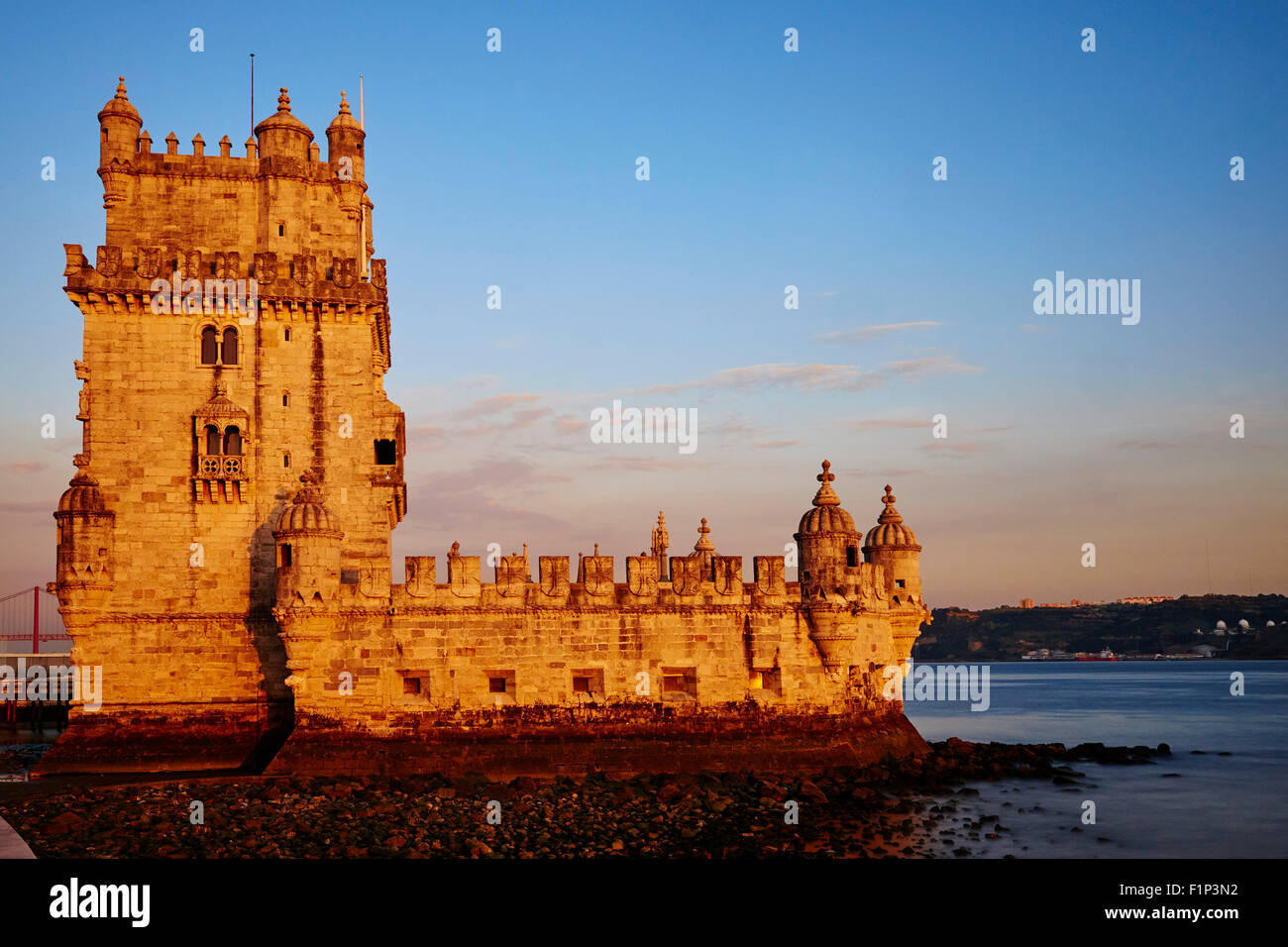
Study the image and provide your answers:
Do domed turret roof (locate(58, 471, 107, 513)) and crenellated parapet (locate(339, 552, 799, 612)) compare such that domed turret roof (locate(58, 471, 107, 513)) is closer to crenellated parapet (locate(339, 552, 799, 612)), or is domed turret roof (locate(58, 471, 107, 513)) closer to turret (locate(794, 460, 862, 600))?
crenellated parapet (locate(339, 552, 799, 612))

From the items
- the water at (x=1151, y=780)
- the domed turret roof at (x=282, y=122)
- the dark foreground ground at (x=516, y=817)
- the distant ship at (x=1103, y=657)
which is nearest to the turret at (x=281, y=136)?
the domed turret roof at (x=282, y=122)

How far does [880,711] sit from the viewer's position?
28.8m

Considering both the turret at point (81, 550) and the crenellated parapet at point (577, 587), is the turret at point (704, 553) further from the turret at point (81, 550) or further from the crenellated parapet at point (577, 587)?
the turret at point (81, 550)

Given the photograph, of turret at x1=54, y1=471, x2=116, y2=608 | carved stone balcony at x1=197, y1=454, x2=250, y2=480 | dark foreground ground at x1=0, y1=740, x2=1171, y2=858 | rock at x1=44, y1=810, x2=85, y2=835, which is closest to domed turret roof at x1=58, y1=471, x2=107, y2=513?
turret at x1=54, y1=471, x2=116, y2=608

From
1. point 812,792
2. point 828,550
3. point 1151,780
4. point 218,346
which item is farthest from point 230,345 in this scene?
point 1151,780

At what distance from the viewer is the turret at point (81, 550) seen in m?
27.2

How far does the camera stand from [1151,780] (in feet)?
113

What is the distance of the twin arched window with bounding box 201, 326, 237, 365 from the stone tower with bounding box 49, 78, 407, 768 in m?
0.04

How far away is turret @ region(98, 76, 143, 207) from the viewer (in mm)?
29141

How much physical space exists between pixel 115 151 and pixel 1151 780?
121ft
